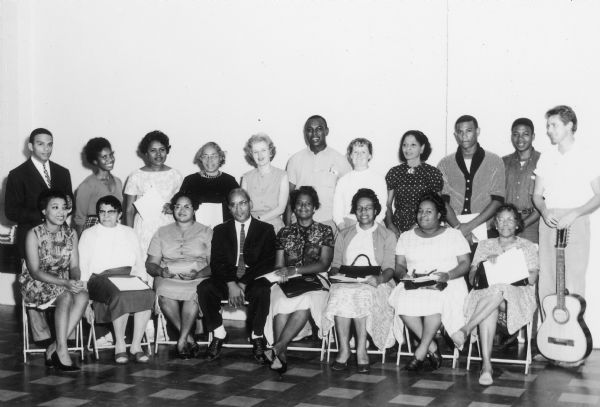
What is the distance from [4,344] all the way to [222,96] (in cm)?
291

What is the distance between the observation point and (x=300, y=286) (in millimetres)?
5559

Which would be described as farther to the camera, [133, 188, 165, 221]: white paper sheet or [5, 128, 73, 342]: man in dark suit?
[133, 188, 165, 221]: white paper sheet

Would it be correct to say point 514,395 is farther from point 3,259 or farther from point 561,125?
point 3,259

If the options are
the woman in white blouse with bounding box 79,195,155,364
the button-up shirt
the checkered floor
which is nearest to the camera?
the checkered floor

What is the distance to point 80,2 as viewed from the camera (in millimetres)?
8117

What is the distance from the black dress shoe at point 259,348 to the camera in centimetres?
545

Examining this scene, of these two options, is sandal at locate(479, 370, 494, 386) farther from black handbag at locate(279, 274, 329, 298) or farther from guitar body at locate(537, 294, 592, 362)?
black handbag at locate(279, 274, 329, 298)

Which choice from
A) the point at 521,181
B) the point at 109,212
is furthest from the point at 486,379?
the point at 109,212

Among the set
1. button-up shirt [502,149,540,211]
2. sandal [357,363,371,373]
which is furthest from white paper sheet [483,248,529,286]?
sandal [357,363,371,373]

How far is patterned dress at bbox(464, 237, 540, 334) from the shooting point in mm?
5282

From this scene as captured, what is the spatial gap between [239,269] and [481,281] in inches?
67.8

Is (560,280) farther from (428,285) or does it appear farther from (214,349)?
(214,349)

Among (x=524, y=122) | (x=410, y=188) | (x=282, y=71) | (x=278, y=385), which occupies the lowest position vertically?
(x=278, y=385)

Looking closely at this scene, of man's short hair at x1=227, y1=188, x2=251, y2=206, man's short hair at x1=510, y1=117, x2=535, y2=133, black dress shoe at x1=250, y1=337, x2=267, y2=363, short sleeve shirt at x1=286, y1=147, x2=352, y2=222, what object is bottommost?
black dress shoe at x1=250, y1=337, x2=267, y2=363
